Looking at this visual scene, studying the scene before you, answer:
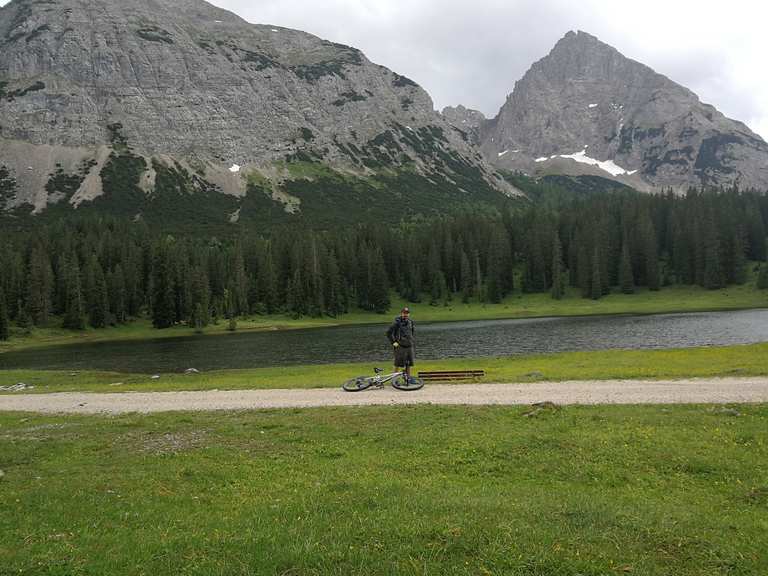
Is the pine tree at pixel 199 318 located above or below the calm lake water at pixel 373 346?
above

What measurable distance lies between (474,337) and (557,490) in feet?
235

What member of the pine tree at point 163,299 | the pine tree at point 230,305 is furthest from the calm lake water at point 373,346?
the pine tree at point 230,305

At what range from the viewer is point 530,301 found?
526 feet

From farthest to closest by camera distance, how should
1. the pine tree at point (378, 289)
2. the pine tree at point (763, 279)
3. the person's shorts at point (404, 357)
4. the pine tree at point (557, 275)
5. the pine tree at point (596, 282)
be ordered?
the pine tree at point (378, 289), the pine tree at point (557, 275), the pine tree at point (596, 282), the pine tree at point (763, 279), the person's shorts at point (404, 357)

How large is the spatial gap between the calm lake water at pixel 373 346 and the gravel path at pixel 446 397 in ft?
81.0

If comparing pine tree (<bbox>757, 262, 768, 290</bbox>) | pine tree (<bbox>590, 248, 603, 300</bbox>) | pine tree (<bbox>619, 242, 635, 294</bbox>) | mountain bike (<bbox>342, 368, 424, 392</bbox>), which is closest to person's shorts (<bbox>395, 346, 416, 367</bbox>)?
mountain bike (<bbox>342, 368, 424, 392</bbox>)

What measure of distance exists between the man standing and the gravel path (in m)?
1.84

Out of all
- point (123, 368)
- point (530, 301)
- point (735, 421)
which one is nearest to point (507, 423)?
point (735, 421)

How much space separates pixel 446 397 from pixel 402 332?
620 centimetres

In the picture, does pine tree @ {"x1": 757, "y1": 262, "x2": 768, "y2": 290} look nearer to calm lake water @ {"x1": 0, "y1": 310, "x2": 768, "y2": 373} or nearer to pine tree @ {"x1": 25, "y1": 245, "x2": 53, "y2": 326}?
calm lake water @ {"x1": 0, "y1": 310, "x2": 768, "y2": 373}

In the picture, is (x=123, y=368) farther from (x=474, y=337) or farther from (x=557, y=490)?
(x=557, y=490)

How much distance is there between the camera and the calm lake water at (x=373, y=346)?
64000 mm

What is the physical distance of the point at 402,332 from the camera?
31.0m

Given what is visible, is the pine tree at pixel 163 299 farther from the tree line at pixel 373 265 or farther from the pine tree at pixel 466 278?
the pine tree at pixel 466 278
